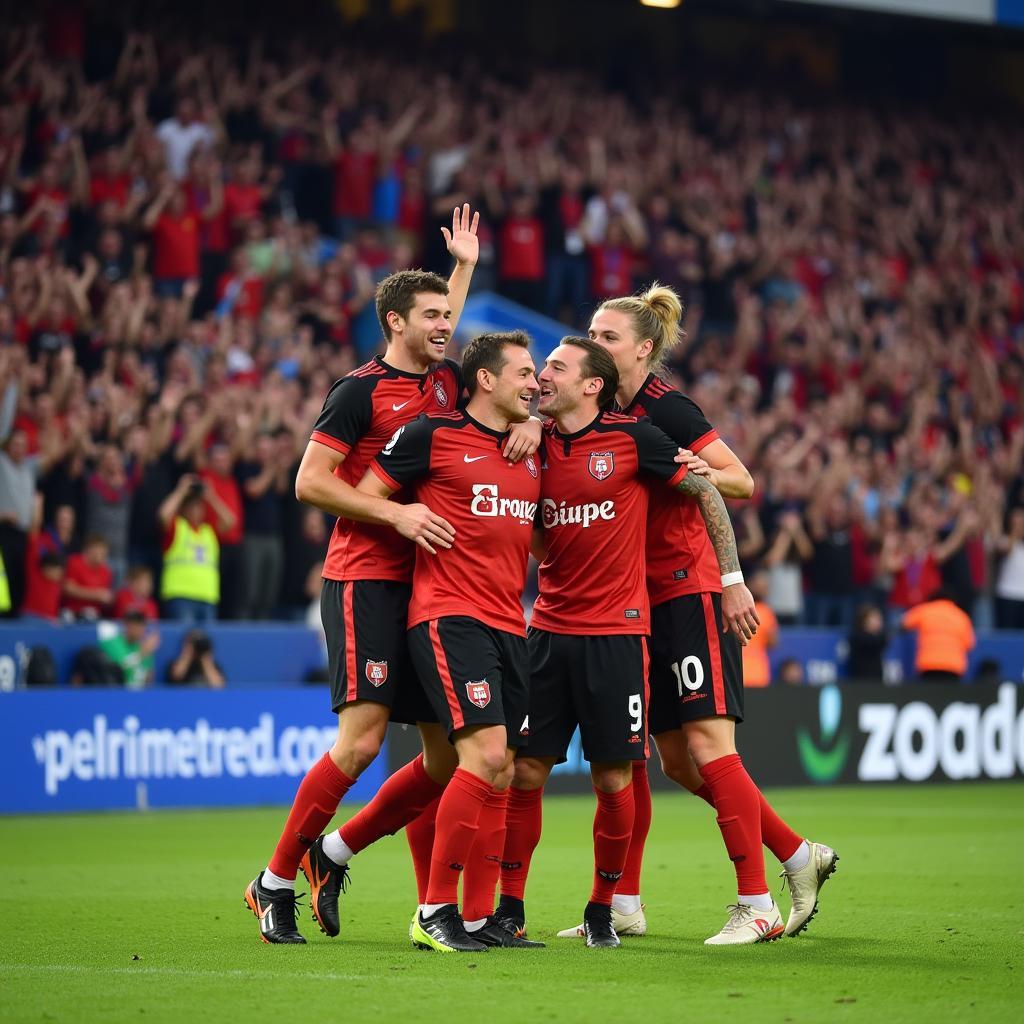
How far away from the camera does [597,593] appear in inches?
282

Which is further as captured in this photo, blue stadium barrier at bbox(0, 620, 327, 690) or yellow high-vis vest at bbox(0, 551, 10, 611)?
blue stadium barrier at bbox(0, 620, 327, 690)

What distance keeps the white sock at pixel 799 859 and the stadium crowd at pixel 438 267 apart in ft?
29.5

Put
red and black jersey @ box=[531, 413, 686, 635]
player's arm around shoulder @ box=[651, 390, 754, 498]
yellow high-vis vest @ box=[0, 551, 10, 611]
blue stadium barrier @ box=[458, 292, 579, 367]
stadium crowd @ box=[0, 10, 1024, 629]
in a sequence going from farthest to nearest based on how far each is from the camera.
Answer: blue stadium barrier @ box=[458, 292, 579, 367] → stadium crowd @ box=[0, 10, 1024, 629] → yellow high-vis vest @ box=[0, 551, 10, 611] → player's arm around shoulder @ box=[651, 390, 754, 498] → red and black jersey @ box=[531, 413, 686, 635]

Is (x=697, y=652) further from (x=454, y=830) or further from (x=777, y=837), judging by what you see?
(x=454, y=830)

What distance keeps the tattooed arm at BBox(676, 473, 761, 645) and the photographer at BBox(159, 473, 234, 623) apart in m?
9.09

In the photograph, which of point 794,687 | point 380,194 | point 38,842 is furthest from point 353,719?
point 380,194

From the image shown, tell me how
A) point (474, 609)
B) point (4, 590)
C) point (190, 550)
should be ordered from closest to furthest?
point (474, 609), point (4, 590), point (190, 550)

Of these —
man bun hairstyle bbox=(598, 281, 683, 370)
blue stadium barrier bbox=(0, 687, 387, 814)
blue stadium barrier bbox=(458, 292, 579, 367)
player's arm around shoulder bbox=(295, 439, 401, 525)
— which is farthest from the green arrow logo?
player's arm around shoulder bbox=(295, 439, 401, 525)

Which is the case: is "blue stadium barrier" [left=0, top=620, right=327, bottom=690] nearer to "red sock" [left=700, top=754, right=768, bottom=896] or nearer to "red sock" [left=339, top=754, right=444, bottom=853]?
"red sock" [left=339, top=754, right=444, bottom=853]

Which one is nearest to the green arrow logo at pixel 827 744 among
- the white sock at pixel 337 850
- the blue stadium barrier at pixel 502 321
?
the blue stadium barrier at pixel 502 321

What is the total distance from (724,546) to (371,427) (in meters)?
1.49

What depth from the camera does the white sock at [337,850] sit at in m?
7.33

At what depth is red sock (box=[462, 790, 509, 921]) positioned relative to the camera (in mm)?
6973

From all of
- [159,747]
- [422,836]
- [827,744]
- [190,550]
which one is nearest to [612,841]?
[422,836]
